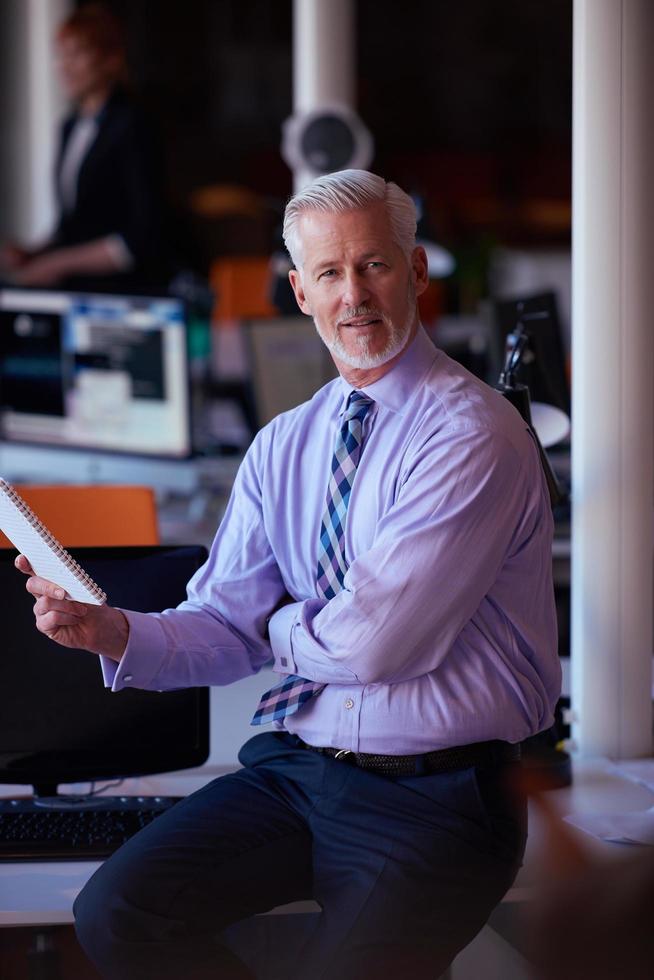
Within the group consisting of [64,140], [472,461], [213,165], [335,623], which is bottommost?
[335,623]

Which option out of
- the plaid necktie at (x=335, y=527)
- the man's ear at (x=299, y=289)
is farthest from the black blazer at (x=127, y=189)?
the plaid necktie at (x=335, y=527)

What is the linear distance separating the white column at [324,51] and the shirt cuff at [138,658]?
4150 mm

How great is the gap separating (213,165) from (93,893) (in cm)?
1070

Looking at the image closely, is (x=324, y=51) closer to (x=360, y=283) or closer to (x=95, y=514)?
(x=95, y=514)

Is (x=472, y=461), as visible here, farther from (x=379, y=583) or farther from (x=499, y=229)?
(x=499, y=229)

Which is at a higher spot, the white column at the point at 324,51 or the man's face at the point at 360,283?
the white column at the point at 324,51

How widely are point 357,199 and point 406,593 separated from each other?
564 millimetres

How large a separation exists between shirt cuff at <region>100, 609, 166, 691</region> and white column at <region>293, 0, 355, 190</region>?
415cm

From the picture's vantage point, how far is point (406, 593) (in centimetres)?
192

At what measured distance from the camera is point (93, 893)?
6.27 ft

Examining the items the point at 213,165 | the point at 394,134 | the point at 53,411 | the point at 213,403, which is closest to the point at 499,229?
the point at 394,134

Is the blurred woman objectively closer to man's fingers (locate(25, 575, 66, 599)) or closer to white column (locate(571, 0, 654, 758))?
white column (locate(571, 0, 654, 758))

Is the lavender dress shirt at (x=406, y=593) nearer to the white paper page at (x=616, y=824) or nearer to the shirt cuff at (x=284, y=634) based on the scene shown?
the shirt cuff at (x=284, y=634)

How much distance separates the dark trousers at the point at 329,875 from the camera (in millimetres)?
1874
